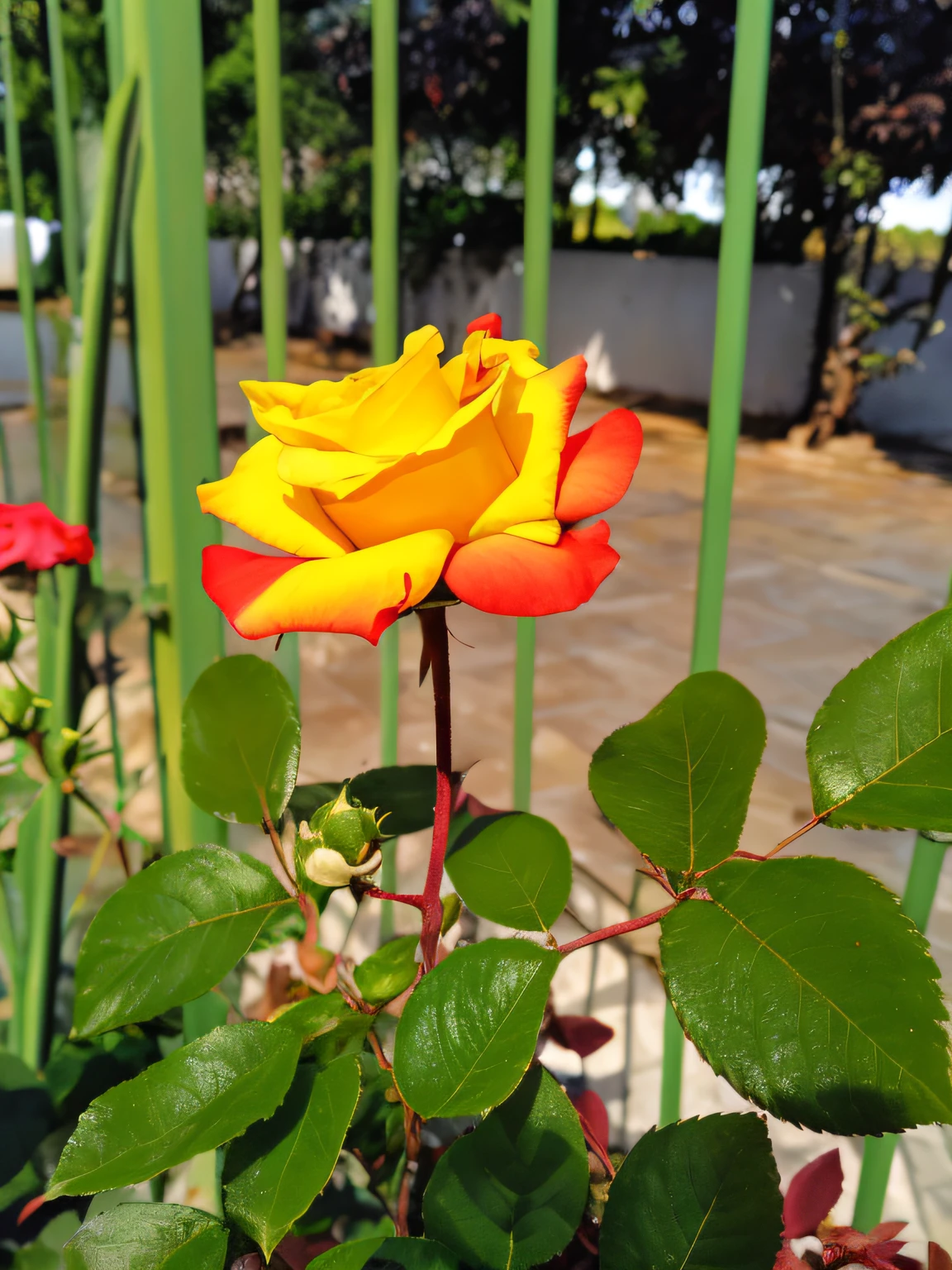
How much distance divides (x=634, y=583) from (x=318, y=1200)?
11.0 feet

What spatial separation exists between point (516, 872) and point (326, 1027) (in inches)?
2.5

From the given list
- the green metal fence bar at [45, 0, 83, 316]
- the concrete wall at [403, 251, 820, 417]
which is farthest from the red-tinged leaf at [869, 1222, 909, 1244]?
the concrete wall at [403, 251, 820, 417]

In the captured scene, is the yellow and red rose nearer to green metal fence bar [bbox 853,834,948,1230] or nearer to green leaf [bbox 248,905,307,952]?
green leaf [bbox 248,905,307,952]

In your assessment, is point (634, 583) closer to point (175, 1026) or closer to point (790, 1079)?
point (175, 1026)

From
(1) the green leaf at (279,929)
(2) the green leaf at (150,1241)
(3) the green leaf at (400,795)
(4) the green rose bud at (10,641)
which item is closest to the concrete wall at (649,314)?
(4) the green rose bud at (10,641)

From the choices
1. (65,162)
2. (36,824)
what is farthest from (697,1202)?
(65,162)

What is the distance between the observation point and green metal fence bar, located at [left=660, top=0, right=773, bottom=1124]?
35cm

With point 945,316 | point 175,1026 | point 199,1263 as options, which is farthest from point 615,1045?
point 945,316

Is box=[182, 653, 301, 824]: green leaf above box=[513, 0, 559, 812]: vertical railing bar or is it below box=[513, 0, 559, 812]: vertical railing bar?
below

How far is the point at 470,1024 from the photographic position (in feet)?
0.72

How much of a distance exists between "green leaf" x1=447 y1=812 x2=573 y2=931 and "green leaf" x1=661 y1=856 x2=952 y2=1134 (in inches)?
1.9

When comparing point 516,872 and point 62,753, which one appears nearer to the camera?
point 516,872

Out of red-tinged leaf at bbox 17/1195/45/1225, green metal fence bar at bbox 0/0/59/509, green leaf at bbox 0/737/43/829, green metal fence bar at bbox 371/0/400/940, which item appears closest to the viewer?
red-tinged leaf at bbox 17/1195/45/1225

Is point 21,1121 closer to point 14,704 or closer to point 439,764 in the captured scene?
point 14,704
